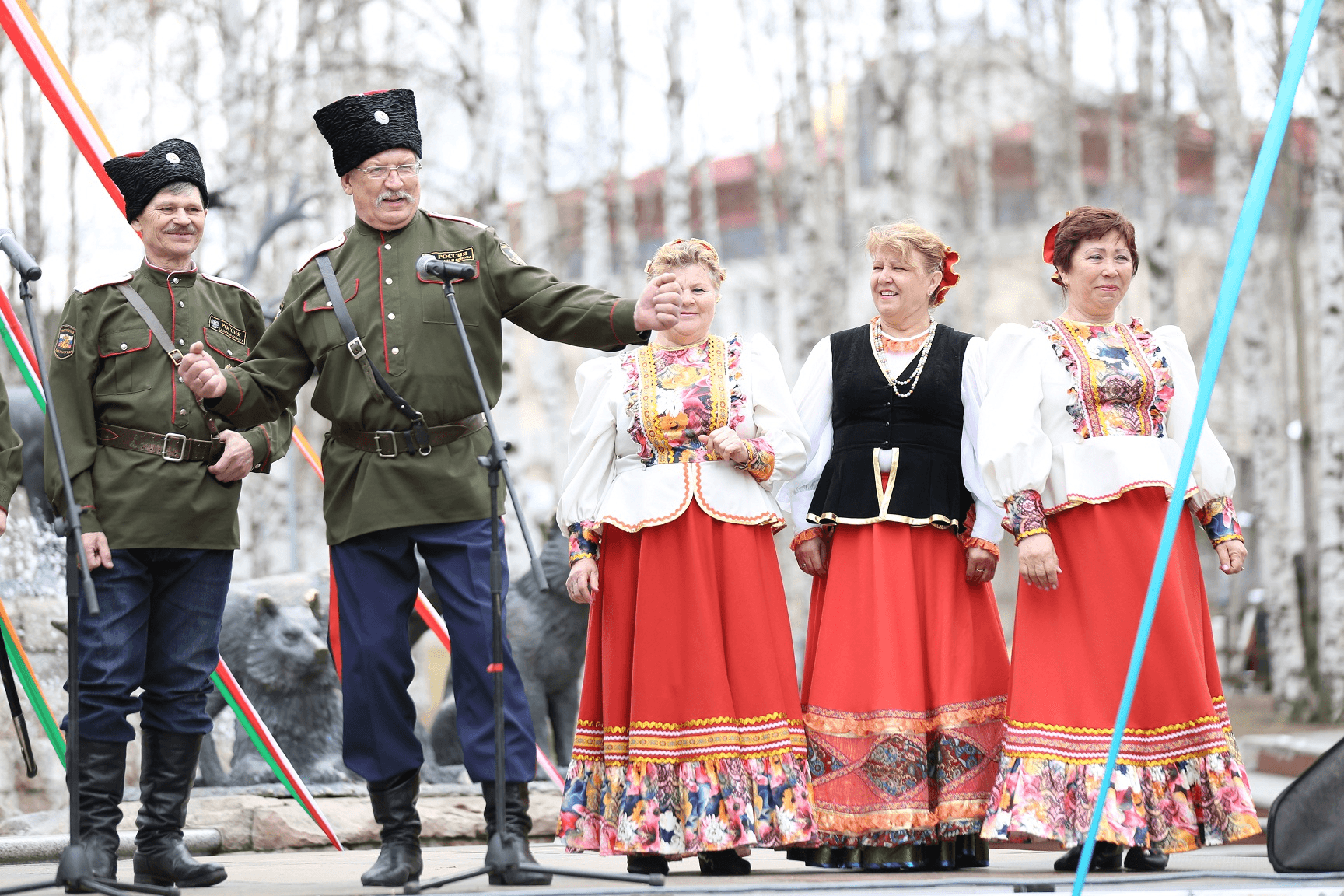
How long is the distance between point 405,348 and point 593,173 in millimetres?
12363

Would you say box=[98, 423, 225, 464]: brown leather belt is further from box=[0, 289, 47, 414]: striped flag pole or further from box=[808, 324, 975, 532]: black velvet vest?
box=[808, 324, 975, 532]: black velvet vest

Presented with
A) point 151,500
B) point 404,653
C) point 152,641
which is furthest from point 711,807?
point 151,500

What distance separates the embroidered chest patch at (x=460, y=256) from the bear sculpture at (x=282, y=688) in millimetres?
3459

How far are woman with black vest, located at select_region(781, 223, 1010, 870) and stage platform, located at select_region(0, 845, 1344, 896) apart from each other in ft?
0.64

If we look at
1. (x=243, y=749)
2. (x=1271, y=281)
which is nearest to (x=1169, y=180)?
(x=1271, y=281)

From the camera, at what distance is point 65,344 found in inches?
171

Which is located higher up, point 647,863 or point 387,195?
point 387,195

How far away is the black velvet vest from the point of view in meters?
4.59

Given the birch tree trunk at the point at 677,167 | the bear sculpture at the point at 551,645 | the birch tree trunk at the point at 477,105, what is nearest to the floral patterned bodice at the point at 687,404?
the bear sculpture at the point at 551,645

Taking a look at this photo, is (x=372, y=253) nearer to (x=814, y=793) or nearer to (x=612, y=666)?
(x=612, y=666)

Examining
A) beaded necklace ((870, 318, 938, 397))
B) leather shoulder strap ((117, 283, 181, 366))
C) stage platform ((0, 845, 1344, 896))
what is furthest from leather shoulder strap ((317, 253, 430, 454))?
beaded necklace ((870, 318, 938, 397))

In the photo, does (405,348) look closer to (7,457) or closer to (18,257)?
(18,257)

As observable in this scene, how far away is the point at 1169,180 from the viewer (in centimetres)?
1948

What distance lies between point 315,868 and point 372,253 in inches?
81.4
